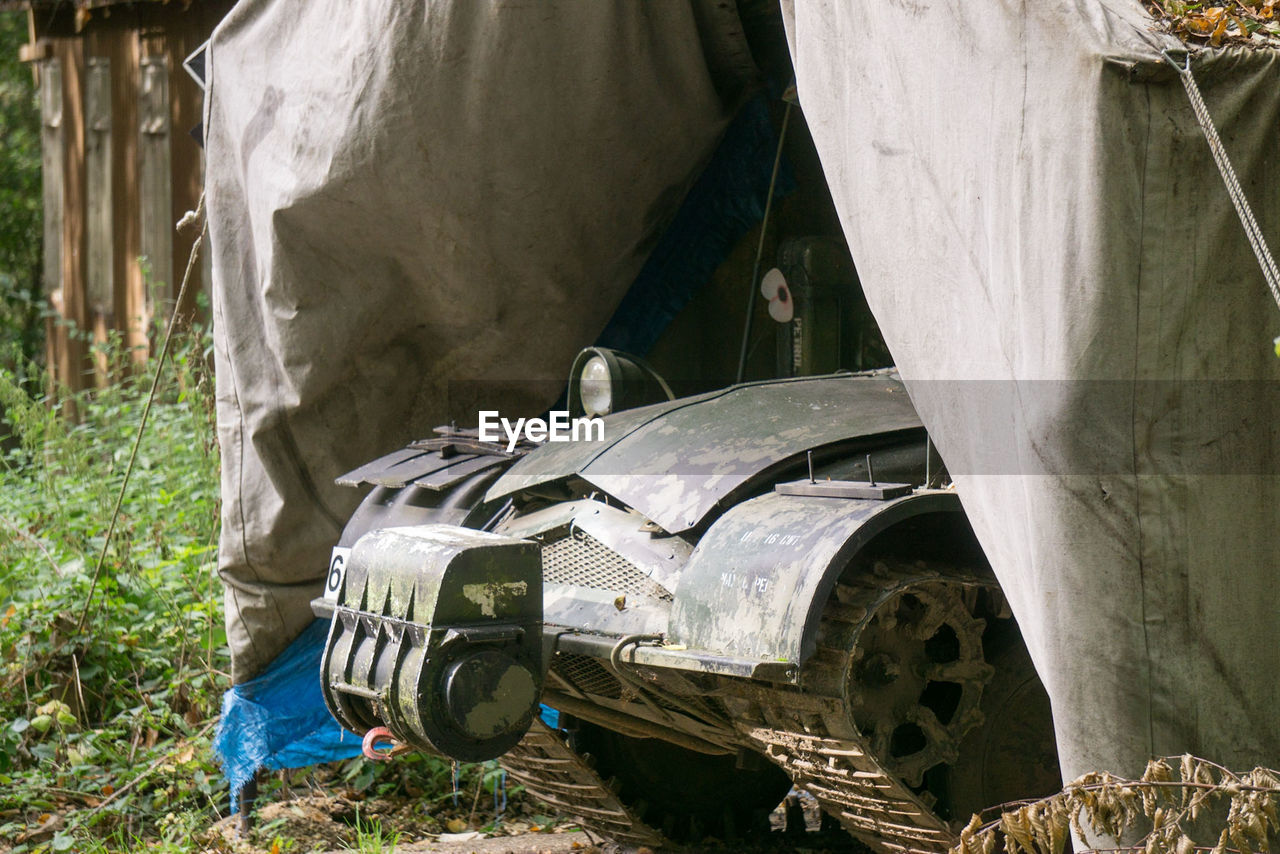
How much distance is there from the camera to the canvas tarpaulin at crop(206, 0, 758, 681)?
396cm

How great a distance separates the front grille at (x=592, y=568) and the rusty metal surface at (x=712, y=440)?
0.44 ft

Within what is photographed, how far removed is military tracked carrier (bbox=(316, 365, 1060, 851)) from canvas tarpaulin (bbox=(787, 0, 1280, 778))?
40 cm

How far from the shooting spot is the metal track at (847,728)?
2574mm

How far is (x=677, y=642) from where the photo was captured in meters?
2.66

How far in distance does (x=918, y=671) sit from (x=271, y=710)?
2312 millimetres

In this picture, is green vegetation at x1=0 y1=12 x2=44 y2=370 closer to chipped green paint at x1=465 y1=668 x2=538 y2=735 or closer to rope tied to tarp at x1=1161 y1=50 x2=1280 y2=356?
chipped green paint at x1=465 y1=668 x2=538 y2=735

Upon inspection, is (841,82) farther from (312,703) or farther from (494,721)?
(312,703)

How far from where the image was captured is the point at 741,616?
2.56 metres

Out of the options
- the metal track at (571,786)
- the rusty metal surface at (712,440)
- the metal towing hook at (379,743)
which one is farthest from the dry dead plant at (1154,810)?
the metal track at (571,786)

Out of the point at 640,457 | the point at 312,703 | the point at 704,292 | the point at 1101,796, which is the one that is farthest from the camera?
the point at 704,292

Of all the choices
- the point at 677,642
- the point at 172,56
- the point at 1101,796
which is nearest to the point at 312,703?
the point at 677,642

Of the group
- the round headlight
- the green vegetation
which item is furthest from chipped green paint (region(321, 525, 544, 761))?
the green vegetation

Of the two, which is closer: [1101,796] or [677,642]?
[1101,796]

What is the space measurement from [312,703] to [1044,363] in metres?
2.90
